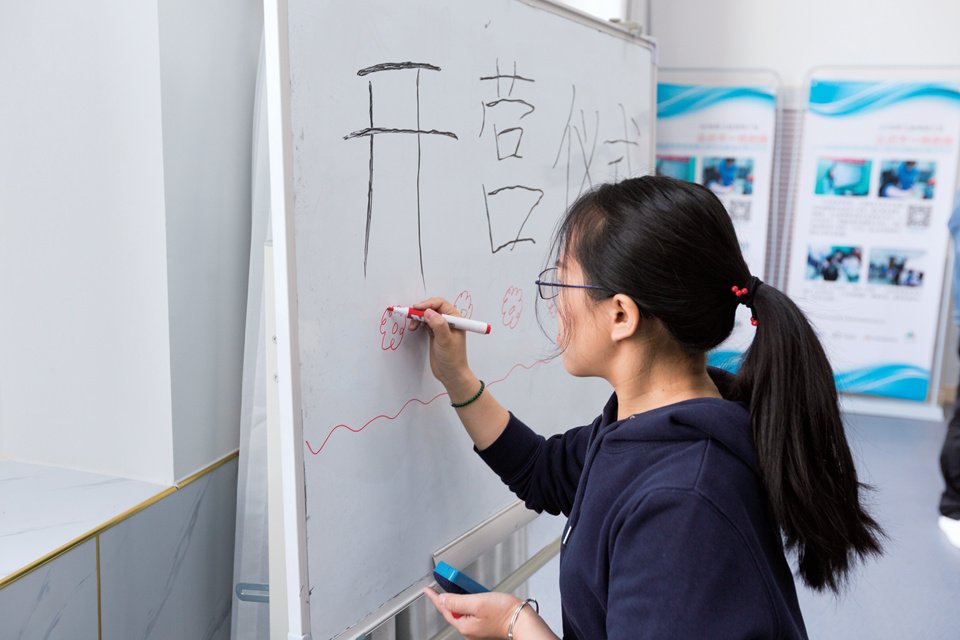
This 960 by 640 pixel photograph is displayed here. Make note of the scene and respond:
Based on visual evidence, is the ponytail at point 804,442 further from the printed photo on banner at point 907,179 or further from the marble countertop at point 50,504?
the printed photo on banner at point 907,179

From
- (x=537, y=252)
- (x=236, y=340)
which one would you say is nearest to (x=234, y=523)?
(x=236, y=340)

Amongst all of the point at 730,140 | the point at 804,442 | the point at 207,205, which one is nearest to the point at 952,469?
the point at 730,140

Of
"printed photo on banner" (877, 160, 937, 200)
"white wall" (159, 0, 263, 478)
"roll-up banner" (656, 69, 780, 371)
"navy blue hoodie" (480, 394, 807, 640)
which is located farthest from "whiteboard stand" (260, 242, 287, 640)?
"printed photo on banner" (877, 160, 937, 200)

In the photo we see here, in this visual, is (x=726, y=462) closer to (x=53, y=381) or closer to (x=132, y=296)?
(x=132, y=296)

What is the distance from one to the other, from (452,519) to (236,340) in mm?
670

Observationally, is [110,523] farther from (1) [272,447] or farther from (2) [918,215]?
(2) [918,215]

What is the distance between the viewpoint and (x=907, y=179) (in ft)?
12.3

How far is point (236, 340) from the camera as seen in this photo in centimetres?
163

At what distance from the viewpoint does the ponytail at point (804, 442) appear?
0.84 metres

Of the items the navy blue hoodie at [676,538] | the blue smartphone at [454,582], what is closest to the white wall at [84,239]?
the blue smartphone at [454,582]

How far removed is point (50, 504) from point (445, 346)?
82cm

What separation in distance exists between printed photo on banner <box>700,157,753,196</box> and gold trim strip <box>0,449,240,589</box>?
2935mm

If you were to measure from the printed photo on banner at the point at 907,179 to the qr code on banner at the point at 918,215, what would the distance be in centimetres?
4

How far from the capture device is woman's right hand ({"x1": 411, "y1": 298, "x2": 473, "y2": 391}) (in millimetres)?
1064
